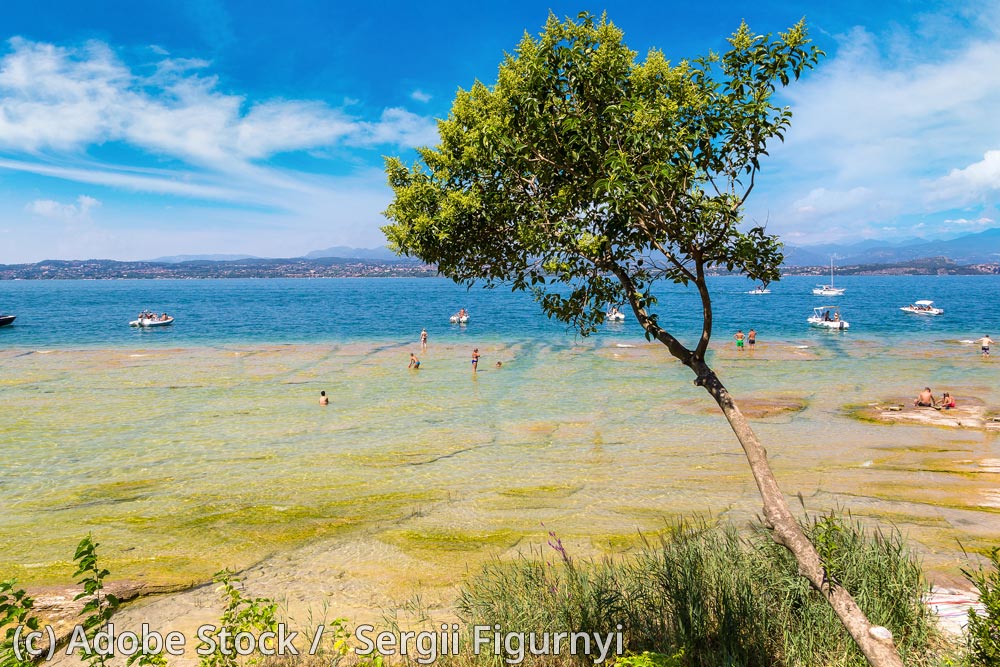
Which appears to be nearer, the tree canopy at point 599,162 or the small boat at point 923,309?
the tree canopy at point 599,162

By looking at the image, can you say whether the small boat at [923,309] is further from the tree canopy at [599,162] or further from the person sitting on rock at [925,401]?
the tree canopy at [599,162]

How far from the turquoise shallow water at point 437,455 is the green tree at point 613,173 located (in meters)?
9.74

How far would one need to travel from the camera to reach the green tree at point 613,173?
6.78 metres

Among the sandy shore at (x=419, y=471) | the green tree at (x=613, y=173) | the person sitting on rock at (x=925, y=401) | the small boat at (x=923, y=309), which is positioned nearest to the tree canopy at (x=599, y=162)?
the green tree at (x=613, y=173)

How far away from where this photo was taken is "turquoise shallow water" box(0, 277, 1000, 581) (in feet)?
55.2

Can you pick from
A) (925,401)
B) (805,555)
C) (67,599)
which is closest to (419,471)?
(67,599)

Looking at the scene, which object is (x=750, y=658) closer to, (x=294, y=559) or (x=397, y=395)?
(x=294, y=559)

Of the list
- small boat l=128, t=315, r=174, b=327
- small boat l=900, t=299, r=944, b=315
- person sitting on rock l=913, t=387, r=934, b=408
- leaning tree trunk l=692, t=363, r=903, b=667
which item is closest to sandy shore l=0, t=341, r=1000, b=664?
person sitting on rock l=913, t=387, r=934, b=408

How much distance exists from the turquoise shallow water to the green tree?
31.9 feet

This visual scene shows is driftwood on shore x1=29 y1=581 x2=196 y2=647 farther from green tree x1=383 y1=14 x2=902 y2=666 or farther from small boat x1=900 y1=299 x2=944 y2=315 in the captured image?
small boat x1=900 y1=299 x2=944 y2=315

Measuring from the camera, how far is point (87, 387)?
1618 inches

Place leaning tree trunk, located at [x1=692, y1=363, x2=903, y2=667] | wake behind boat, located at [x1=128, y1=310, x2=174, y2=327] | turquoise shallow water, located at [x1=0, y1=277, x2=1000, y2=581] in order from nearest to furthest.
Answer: leaning tree trunk, located at [x1=692, y1=363, x2=903, y2=667], turquoise shallow water, located at [x1=0, y1=277, x2=1000, y2=581], wake behind boat, located at [x1=128, y1=310, x2=174, y2=327]

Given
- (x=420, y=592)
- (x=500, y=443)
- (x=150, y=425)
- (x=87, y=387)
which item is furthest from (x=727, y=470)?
(x=87, y=387)

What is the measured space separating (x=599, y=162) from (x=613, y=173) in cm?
102
